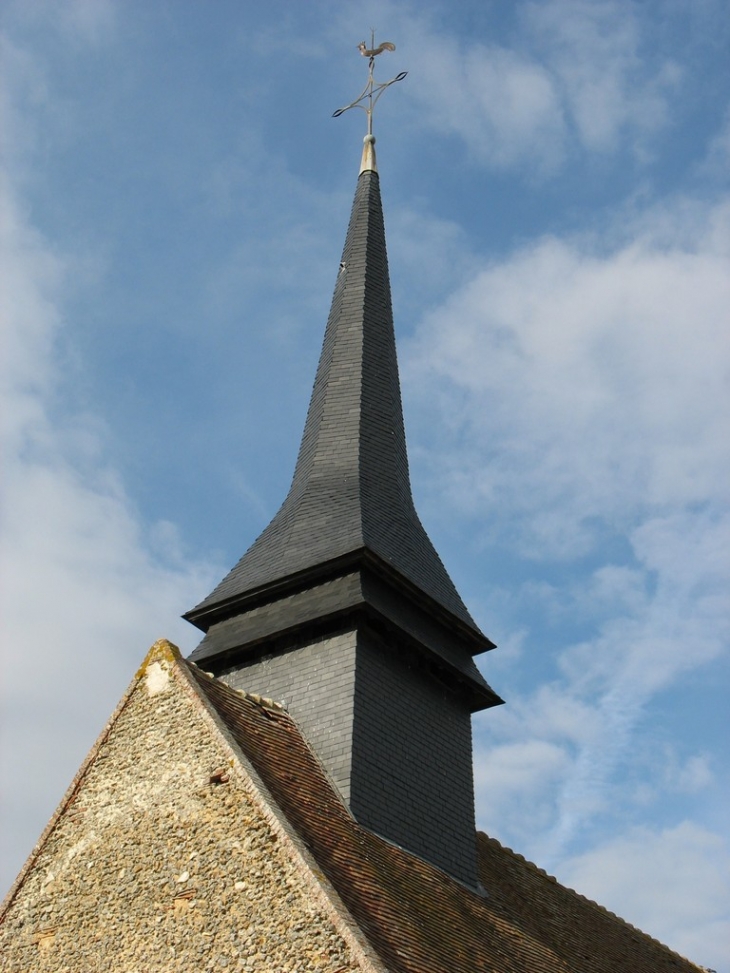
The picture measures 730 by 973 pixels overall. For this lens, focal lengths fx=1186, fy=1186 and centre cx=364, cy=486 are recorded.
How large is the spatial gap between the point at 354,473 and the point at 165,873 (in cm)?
632

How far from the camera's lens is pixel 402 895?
401 inches

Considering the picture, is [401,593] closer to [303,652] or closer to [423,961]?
[303,652]

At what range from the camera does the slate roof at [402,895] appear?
922 cm

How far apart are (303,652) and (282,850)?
3978 millimetres

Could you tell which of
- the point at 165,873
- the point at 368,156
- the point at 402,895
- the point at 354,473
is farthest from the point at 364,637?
the point at 368,156

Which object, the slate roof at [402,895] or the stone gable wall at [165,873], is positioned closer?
the stone gable wall at [165,873]

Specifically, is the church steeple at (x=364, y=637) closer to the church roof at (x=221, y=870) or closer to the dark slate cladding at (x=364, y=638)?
the dark slate cladding at (x=364, y=638)

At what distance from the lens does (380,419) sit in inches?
621

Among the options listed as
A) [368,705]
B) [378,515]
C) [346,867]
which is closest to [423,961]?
[346,867]

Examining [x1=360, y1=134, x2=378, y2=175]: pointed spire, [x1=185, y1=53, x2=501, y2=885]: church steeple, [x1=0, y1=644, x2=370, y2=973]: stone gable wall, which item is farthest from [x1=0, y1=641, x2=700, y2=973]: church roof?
[x1=360, y1=134, x2=378, y2=175]: pointed spire

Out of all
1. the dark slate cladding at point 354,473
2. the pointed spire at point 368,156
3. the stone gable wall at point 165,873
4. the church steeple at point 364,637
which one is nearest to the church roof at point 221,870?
the stone gable wall at point 165,873

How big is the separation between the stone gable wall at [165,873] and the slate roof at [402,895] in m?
0.31

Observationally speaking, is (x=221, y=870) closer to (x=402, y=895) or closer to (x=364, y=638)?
(x=402, y=895)

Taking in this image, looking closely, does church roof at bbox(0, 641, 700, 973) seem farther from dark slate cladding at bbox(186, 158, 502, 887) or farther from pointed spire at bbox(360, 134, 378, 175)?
pointed spire at bbox(360, 134, 378, 175)
